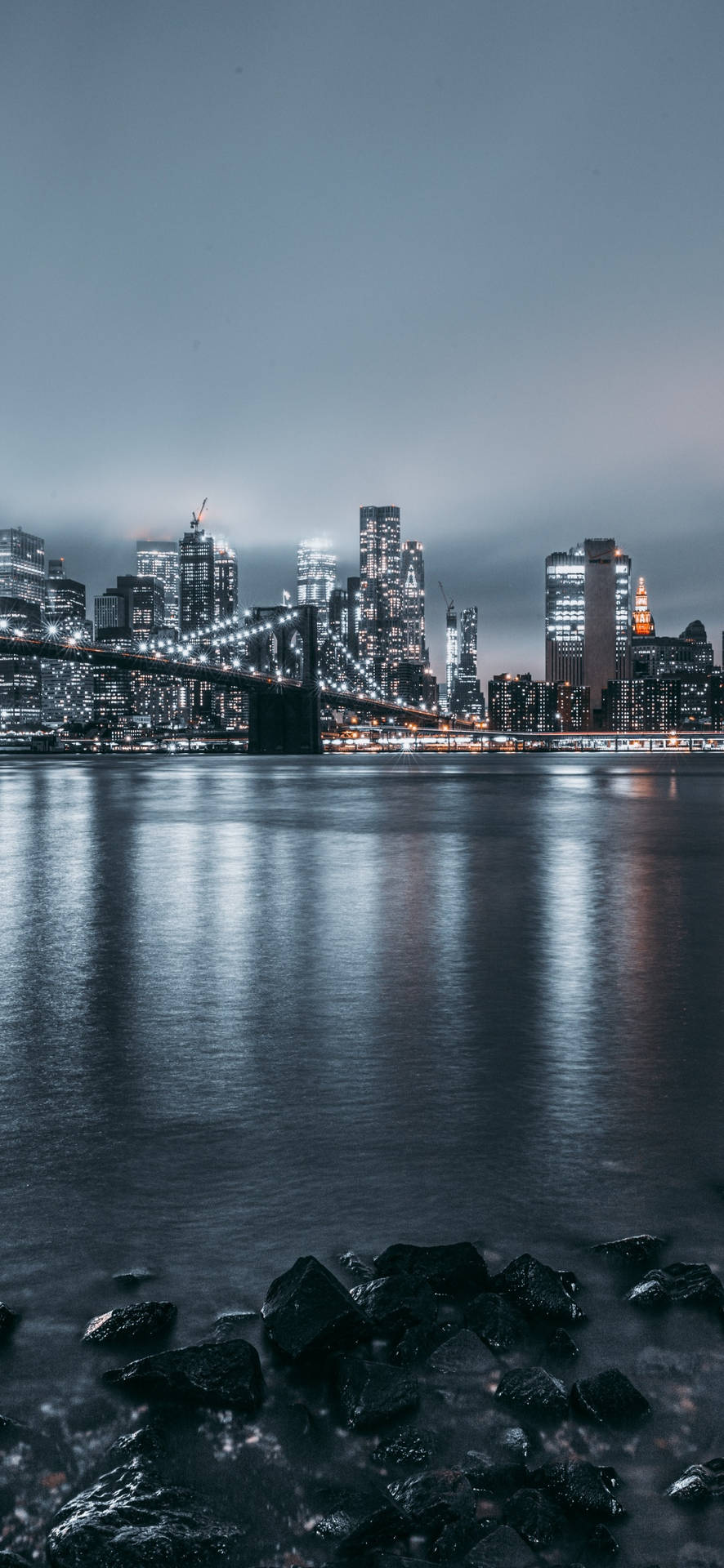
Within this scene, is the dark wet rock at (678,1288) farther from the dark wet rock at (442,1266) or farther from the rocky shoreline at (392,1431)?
the dark wet rock at (442,1266)

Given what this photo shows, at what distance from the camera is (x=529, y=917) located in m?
12.9

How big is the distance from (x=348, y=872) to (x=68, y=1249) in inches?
546

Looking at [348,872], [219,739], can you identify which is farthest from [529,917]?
[219,739]

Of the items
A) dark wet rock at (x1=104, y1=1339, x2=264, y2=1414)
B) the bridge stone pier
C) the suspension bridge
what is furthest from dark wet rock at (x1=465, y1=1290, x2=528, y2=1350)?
the bridge stone pier

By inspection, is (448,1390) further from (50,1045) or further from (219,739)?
(219,739)

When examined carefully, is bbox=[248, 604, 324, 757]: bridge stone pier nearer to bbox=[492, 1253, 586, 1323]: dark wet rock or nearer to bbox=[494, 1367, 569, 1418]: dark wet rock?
bbox=[492, 1253, 586, 1323]: dark wet rock

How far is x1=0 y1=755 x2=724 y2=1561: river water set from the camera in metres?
3.99

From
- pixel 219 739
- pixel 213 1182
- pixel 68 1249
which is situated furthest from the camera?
pixel 219 739

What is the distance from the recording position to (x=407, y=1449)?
2879 millimetres

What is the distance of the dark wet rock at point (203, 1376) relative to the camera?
3.07m

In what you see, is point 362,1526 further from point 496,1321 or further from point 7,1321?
point 7,1321

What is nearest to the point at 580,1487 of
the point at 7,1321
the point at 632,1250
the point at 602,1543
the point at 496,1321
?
the point at 602,1543

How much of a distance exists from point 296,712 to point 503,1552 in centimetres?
12206

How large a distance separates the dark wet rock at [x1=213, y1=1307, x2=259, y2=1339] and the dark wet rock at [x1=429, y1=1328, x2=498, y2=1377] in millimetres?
611
